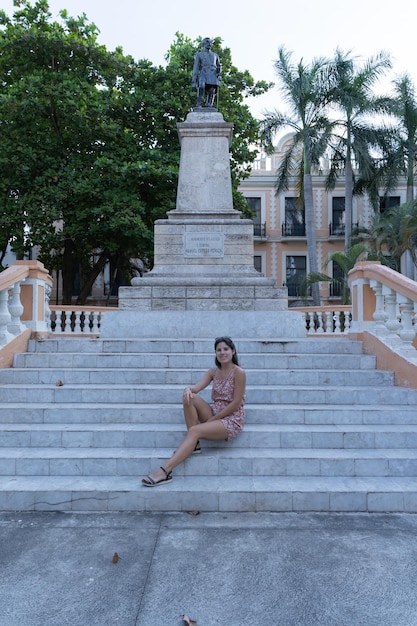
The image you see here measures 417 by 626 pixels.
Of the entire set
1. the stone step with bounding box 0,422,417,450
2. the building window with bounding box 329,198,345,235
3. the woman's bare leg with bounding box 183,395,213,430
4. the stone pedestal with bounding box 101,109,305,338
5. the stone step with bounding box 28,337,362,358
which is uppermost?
the building window with bounding box 329,198,345,235

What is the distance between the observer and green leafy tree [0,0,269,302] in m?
16.4

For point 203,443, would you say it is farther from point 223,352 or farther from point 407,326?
point 407,326

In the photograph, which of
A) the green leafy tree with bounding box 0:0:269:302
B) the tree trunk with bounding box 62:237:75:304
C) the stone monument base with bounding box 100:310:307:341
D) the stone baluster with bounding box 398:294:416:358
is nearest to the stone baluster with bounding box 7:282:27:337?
the stone monument base with bounding box 100:310:307:341

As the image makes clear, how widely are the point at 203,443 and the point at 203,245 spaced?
630 centimetres

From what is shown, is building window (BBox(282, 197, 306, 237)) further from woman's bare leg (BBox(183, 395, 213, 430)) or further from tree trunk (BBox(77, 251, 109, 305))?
woman's bare leg (BBox(183, 395, 213, 430))

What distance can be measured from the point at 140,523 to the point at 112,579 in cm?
79

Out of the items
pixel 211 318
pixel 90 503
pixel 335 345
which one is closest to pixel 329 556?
pixel 90 503

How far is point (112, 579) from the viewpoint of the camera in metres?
2.88

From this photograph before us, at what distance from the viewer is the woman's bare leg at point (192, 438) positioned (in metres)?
4.12

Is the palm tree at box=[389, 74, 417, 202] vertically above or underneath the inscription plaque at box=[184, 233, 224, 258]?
above

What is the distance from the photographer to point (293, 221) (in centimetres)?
3164

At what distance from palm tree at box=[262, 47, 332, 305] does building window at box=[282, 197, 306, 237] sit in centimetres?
770

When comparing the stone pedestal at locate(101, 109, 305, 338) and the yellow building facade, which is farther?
the yellow building facade

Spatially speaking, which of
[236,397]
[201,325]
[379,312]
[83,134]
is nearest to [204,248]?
[201,325]
